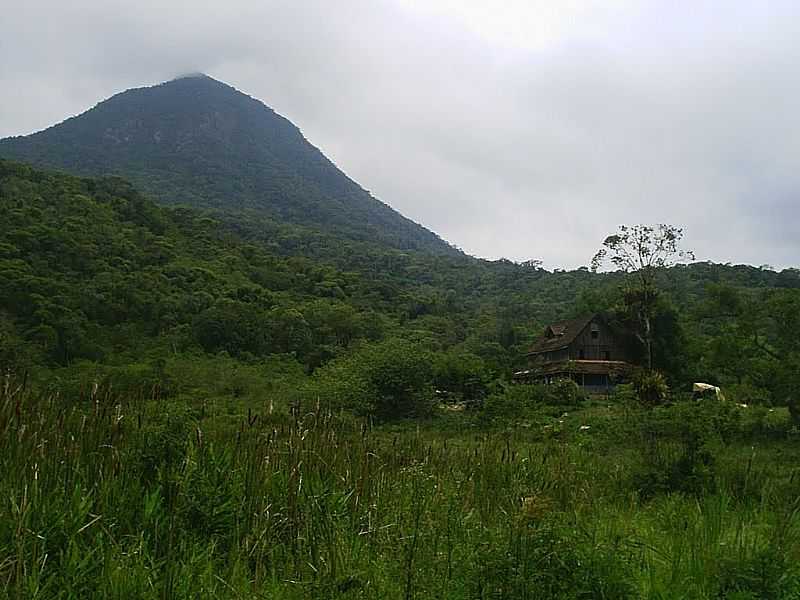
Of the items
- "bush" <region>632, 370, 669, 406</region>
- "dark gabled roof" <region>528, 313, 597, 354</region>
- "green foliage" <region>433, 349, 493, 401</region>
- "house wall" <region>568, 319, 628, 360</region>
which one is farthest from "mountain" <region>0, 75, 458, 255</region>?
"bush" <region>632, 370, 669, 406</region>

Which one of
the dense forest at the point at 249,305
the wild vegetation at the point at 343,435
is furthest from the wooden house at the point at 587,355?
the wild vegetation at the point at 343,435

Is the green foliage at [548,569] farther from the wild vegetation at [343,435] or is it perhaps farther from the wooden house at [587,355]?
the wooden house at [587,355]

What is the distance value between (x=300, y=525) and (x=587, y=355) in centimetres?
2722

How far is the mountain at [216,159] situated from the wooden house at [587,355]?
161 feet

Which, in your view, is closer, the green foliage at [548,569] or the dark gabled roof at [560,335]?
the green foliage at [548,569]

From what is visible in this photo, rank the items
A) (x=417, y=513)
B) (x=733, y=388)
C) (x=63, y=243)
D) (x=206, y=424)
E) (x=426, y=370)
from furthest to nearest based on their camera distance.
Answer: (x=63, y=243) < (x=426, y=370) < (x=733, y=388) < (x=206, y=424) < (x=417, y=513)

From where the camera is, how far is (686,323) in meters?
28.0

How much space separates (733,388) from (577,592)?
14.3 meters

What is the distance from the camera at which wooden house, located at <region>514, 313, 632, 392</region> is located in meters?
28.5

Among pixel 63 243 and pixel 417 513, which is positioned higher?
pixel 63 243

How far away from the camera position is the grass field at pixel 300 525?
269 cm

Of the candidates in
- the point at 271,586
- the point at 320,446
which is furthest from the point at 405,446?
the point at 271,586

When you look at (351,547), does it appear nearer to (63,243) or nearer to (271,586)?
(271,586)

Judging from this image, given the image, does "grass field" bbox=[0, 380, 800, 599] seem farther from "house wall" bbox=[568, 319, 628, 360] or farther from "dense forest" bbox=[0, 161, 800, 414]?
"house wall" bbox=[568, 319, 628, 360]
